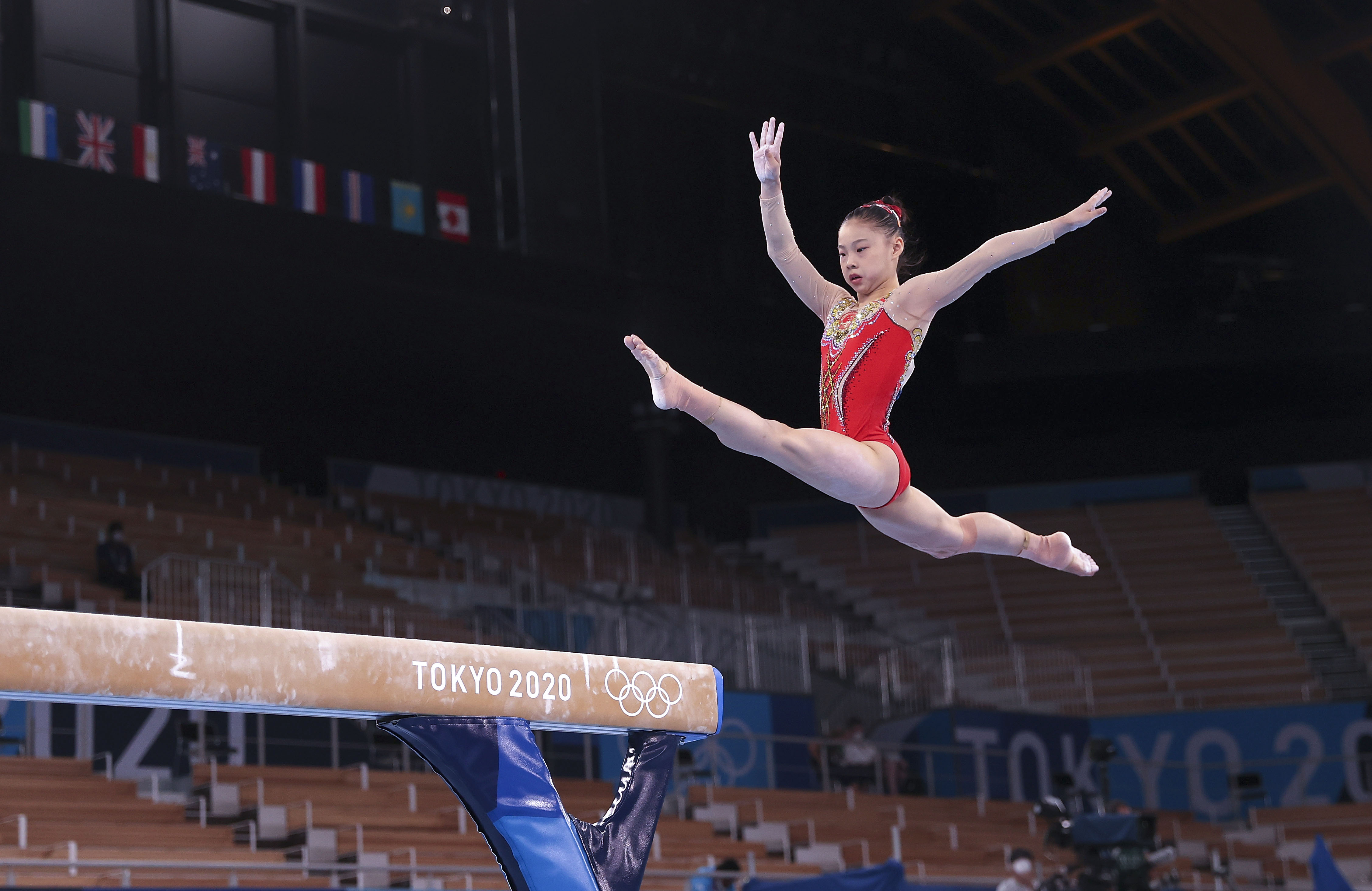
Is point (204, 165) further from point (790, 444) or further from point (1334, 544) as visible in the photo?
point (1334, 544)

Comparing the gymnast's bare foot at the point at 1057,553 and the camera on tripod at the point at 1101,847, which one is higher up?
the gymnast's bare foot at the point at 1057,553

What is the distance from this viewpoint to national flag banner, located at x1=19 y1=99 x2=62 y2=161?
40.8 ft

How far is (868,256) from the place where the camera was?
4.32 m

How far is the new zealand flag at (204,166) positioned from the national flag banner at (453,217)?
2330 mm

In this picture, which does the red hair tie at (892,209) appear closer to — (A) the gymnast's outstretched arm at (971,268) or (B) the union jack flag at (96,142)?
(A) the gymnast's outstretched arm at (971,268)

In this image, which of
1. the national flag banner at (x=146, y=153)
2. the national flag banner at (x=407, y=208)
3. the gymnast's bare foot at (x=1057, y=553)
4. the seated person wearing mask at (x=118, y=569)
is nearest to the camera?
the gymnast's bare foot at (x=1057, y=553)

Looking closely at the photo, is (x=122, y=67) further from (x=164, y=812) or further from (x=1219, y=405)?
(x=1219, y=405)

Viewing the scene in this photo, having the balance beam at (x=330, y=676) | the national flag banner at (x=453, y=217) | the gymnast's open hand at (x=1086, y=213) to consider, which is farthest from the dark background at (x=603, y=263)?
the gymnast's open hand at (x=1086, y=213)

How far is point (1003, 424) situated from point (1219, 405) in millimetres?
2932

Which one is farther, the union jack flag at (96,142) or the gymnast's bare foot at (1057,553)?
the union jack flag at (96,142)

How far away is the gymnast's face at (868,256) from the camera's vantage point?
4309mm

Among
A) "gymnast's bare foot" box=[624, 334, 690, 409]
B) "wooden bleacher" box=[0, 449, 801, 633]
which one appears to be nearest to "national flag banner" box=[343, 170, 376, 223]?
"wooden bleacher" box=[0, 449, 801, 633]

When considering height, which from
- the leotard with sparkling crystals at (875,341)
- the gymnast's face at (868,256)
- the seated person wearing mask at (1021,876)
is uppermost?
the gymnast's face at (868,256)

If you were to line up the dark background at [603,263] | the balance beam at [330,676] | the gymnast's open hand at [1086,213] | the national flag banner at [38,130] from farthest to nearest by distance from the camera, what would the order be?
the dark background at [603,263] < the national flag banner at [38,130] < the gymnast's open hand at [1086,213] < the balance beam at [330,676]
